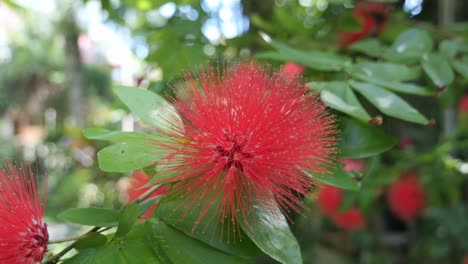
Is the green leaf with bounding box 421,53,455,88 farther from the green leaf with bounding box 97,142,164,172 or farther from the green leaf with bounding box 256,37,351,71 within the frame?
the green leaf with bounding box 97,142,164,172

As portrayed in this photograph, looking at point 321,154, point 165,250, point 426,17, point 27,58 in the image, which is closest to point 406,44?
point 321,154

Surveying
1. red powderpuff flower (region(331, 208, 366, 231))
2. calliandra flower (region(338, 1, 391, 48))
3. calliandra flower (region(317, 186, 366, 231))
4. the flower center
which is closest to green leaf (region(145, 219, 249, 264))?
the flower center

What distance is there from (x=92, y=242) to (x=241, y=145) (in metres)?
0.28

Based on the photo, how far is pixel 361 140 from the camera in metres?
0.91

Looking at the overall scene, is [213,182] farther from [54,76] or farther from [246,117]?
[54,76]

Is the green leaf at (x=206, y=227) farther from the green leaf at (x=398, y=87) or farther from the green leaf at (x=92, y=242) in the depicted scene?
the green leaf at (x=398, y=87)

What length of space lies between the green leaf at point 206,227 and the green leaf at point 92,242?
0.09m

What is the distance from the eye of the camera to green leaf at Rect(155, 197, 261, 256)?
687 millimetres

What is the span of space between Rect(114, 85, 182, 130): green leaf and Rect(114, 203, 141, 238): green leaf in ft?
0.43

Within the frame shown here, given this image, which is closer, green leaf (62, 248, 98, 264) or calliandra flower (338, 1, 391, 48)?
green leaf (62, 248, 98, 264)

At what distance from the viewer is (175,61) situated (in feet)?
4.76

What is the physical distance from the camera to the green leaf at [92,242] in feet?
2.33

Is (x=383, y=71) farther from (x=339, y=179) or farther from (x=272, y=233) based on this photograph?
(x=272, y=233)

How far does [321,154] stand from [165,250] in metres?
0.28
